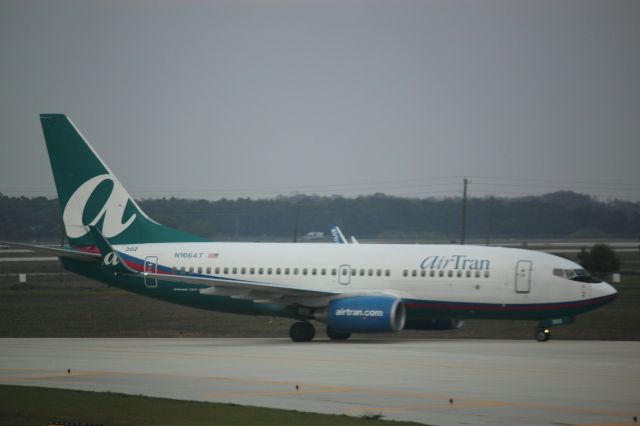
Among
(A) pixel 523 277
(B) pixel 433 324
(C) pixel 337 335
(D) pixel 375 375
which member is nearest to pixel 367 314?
(C) pixel 337 335

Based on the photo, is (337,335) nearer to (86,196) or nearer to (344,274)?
(344,274)

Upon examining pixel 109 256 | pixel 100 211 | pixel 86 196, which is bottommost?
pixel 109 256

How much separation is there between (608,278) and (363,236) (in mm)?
65189

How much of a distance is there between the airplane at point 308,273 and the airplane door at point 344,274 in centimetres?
4

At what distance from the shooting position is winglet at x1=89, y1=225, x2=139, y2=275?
126ft

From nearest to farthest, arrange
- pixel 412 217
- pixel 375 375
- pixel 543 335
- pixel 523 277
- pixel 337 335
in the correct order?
pixel 375 375 < pixel 523 277 < pixel 543 335 < pixel 337 335 < pixel 412 217

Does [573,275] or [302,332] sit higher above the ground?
[573,275]

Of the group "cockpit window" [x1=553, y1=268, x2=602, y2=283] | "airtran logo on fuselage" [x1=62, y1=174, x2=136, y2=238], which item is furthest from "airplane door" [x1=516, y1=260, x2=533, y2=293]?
"airtran logo on fuselage" [x1=62, y1=174, x2=136, y2=238]

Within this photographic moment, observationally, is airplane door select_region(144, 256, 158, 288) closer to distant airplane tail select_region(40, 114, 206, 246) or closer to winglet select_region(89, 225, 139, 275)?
winglet select_region(89, 225, 139, 275)

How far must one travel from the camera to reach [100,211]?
138 ft

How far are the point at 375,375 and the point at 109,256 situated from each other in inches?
664

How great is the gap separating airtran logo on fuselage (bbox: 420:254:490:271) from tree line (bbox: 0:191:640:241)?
83.7 m

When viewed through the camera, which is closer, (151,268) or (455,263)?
(455,263)

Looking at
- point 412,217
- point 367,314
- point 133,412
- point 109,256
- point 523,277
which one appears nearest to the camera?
point 133,412
